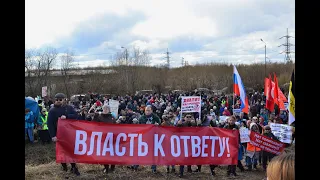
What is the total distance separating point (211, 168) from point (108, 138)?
3212 mm

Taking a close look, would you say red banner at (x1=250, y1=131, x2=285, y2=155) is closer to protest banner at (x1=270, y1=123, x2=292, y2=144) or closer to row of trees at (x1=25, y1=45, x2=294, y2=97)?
→ protest banner at (x1=270, y1=123, x2=292, y2=144)

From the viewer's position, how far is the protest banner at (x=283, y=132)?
10703 millimetres

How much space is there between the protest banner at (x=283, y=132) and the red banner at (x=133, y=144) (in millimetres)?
3172

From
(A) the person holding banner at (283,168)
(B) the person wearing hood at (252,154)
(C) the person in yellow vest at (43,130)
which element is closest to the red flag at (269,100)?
(B) the person wearing hood at (252,154)

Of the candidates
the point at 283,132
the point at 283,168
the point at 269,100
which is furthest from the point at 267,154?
the point at 283,168

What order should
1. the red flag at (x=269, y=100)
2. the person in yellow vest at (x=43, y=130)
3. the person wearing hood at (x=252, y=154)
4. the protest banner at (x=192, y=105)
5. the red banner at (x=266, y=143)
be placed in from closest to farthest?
1. the red banner at (x=266, y=143)
2. the person wearing hood at (x=252, y=154)
3. the person in yellow vest at (x=43, y=130)
4. the protest banner at (x=192, y=105)
5. the red flag at (x=269, y=100)

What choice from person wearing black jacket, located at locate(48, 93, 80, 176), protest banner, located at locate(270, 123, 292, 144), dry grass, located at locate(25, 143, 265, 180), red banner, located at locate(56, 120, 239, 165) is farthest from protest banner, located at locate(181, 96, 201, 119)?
person wearing black jacket, located at locate(48, 93, 80, 176)

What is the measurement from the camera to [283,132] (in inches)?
430

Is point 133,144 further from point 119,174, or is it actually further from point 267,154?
point 267,154

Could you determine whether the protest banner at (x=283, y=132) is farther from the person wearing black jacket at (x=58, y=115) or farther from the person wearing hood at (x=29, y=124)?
the person wearing hood at (x=29, y=124)

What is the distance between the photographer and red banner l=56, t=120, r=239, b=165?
788 cm

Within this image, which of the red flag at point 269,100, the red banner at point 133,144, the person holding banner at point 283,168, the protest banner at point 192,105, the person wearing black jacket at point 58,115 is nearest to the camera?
the person holding banner at point 283,168

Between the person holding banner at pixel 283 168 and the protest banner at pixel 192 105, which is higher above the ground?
the person holding banner at pixel 283 168

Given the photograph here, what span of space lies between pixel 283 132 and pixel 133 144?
5308mm
